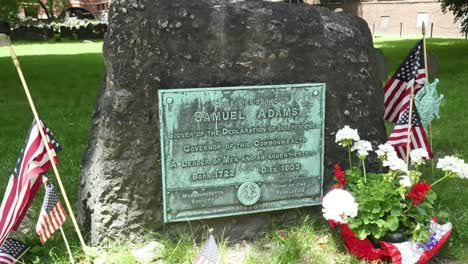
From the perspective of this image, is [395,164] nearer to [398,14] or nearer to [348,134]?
[348,134]

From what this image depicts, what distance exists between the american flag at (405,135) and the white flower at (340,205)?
1.23 m

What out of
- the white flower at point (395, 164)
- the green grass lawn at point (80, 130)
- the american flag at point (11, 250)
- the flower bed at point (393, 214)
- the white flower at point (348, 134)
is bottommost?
the green grass lawn at point (80, 130)

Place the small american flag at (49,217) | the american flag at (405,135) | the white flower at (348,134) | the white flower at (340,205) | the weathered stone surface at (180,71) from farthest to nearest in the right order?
the american flag at (405,135), the white flower at (348,134), the weathered stone surface at (180,71), the small american flag at (49,217), the white flower at (340,205)

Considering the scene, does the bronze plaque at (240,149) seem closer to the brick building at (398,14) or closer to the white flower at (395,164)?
the white flower at (395,164)

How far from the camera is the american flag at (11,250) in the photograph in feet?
12.0

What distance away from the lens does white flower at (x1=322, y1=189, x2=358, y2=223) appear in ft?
11.3

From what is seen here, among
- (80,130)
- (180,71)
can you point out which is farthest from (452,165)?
(80,130)

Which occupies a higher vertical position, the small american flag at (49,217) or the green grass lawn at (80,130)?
Answer: the small american flag at (49,217)

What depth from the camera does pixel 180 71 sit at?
12.4 feet

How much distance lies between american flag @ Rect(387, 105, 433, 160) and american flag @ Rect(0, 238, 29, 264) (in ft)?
9.59

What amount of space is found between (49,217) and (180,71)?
130 centimetres

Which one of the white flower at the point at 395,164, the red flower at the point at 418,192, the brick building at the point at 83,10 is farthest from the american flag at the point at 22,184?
the brick building at the point at 83,10

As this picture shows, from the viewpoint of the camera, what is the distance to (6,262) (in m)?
3.65

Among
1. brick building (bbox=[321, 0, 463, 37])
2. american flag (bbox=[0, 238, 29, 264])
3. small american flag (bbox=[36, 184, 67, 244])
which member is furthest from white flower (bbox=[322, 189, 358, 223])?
brick building (bbox=[321, 0, 463, 37])
